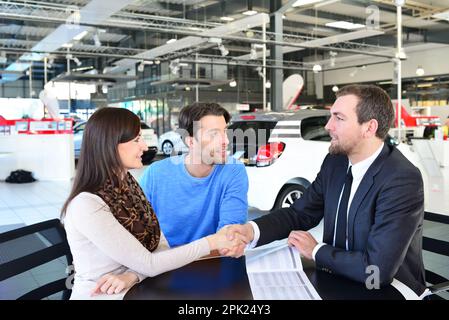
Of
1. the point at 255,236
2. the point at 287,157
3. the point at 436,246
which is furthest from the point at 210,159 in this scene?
the point at 287,157

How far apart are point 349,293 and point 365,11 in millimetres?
12195

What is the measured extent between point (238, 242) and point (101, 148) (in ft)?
1.86

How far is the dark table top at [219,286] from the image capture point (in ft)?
3.95

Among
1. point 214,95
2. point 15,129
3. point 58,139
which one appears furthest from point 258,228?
point 214,95

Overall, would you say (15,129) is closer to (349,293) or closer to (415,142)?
(415,142)

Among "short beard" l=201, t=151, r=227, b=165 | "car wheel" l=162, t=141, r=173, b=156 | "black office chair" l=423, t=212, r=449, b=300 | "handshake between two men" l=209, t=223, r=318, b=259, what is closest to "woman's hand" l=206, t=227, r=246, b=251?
"handshake between two men" l=209, t=223, r=318, b=259

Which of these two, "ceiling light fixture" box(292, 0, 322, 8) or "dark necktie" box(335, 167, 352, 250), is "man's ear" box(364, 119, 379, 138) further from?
"ceiling light fixture" box(292, 0, 322, 8)

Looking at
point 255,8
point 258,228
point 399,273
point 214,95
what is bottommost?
point 399,273

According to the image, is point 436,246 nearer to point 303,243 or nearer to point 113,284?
point 303,243

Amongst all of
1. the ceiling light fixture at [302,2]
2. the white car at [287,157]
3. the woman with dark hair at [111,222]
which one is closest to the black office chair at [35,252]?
the woman with dark hair at [111,222]

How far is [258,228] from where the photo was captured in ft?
5.62

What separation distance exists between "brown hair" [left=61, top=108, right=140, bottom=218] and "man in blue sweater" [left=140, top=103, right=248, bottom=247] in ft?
1.64

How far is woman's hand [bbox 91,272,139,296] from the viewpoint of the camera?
1.25 m

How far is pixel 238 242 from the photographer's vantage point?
5.06 ft
